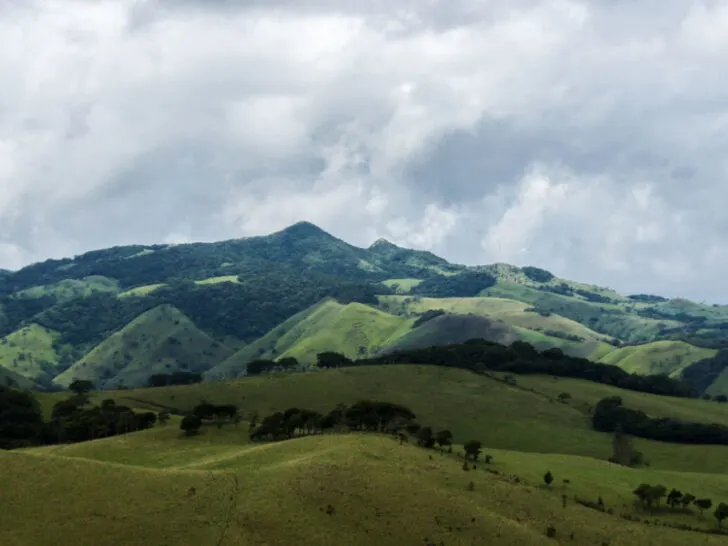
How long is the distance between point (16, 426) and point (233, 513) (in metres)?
105

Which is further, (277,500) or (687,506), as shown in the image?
(687,506)

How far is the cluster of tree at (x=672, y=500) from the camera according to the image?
11712cm

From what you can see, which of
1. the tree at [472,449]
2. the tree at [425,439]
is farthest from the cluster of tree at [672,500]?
the tree at [425,439]

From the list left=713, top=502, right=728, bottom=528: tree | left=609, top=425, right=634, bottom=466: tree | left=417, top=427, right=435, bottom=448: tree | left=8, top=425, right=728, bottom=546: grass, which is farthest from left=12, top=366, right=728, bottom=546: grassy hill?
left=609, top=425, right=634, bottom=466: tree

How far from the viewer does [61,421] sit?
172 metres

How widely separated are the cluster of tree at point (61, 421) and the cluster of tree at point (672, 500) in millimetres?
97378

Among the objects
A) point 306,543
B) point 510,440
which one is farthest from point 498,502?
point 510,440

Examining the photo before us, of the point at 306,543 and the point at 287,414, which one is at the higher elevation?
the point at 287,414

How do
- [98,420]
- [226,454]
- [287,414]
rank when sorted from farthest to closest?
[98,420] < [287,414] < [226,454]

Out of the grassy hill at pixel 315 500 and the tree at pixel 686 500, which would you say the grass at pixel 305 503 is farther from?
the tree at pixel 686 500

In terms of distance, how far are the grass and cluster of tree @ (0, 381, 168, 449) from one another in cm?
4145

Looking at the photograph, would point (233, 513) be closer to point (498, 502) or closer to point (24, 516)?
point (24, 516)

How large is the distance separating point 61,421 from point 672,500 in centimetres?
12923

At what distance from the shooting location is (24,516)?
89.2 m
